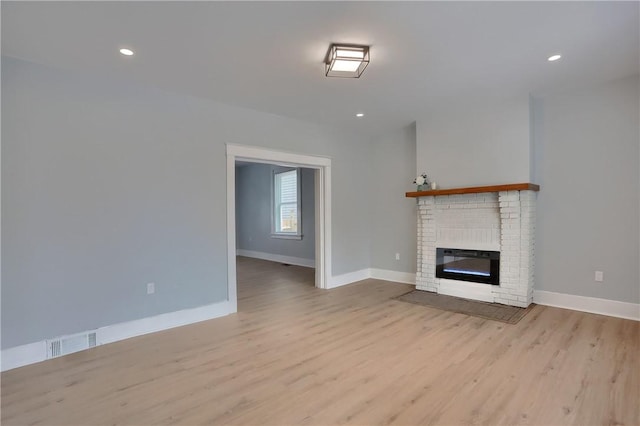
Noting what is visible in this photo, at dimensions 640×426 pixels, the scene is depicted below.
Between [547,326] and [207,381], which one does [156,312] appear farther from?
[547,326]

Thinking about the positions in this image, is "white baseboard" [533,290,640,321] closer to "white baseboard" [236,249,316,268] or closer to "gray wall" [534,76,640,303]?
"gray wall" [534,76,640,303]

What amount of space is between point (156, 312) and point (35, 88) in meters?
2.33

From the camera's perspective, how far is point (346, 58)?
2.62 meters

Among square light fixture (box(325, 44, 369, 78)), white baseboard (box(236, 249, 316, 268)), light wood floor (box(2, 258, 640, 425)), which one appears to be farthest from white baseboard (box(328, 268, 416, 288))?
square light fixture (box(325, 44, 369, 78))

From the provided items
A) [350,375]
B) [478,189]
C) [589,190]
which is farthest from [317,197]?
[589,190]

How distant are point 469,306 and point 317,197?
8.77 ft

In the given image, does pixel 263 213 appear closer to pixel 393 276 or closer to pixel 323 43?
pixel 393 276

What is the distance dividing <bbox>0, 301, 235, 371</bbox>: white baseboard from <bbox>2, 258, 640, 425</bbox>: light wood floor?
117mm

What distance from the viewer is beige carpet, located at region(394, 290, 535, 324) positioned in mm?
3587

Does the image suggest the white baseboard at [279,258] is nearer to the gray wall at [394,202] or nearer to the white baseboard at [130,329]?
the gray wall at [394,202]

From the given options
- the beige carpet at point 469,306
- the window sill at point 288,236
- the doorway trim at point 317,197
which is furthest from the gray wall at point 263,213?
the beige carpet at point 469,306

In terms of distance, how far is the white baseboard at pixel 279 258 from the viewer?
7329 mm

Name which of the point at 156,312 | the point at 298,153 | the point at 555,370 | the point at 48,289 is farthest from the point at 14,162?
the point at 555,370

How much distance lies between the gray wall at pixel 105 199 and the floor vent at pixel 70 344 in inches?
2.9
